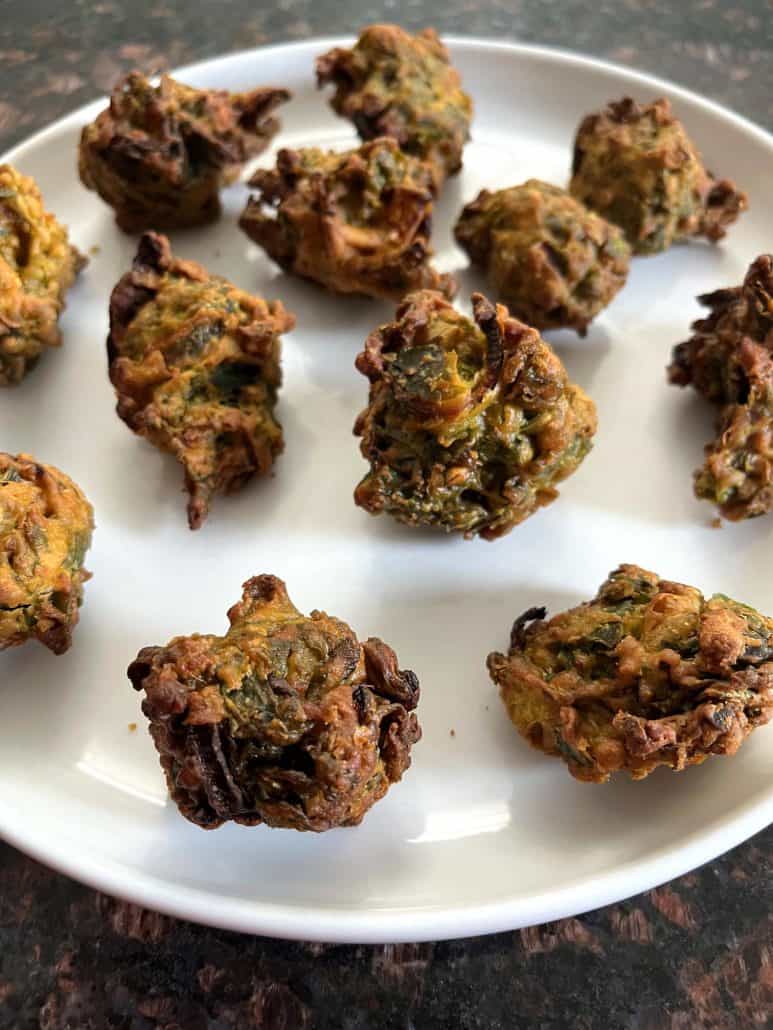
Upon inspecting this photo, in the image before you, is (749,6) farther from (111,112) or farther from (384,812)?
(384,812)

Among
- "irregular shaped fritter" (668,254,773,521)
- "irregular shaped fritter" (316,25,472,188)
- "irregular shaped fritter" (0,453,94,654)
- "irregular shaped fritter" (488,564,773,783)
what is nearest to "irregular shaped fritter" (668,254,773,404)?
"irregular shaped fritter" (668,254,773,521)

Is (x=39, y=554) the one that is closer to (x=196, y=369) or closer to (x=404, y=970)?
(x=196, y=369)

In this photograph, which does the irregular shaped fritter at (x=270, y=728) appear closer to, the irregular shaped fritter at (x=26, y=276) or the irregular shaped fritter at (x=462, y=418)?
the irregular shaped fritter at (x=462, y=418)

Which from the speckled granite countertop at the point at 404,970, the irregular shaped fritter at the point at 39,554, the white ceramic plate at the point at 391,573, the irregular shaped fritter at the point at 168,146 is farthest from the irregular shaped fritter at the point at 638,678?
the irregular shaped fritter at the point at 168,146

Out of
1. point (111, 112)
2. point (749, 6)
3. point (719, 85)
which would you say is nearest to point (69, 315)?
point (111, 112)

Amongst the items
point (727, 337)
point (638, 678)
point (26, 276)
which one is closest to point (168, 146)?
point (26, 276)

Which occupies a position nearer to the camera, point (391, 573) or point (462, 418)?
point (462, 418)
